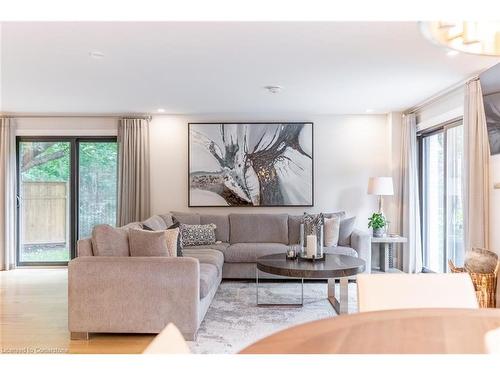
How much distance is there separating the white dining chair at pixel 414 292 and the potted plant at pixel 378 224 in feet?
13.1

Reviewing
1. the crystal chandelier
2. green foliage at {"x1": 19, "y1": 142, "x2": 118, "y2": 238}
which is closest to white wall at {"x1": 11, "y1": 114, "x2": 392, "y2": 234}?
green foliage at {"x1": 19, "y1": 142, "x2": 118, "y2": 238}

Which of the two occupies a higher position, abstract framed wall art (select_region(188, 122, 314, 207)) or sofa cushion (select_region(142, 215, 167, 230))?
abstract framed wall art (select_region(188, 122, 314, 207))

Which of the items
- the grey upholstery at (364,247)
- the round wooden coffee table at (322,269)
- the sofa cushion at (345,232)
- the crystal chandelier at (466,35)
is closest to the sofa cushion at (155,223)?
the round wooden coffee table at (322,269)

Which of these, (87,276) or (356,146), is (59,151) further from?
(356,146)

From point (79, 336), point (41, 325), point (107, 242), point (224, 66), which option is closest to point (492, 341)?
point (107, 242)

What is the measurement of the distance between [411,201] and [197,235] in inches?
117

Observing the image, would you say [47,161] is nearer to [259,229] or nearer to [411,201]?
[259,229]

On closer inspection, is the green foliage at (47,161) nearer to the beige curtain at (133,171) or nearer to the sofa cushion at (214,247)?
the beige curtain at (133,171)

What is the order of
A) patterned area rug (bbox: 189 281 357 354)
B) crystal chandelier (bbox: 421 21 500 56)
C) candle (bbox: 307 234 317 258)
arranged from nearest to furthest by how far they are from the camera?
crystal chandelier (bbox: 421 21 500 56) < patterned area rug (bbox: 189 281 357 354) < candle (bbox: 307 234 317 258)

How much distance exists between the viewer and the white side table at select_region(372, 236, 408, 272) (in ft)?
17.4

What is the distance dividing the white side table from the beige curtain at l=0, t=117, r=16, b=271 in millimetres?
5395

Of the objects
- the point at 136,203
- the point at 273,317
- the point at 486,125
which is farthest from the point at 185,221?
the point at 486,125

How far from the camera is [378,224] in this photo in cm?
547

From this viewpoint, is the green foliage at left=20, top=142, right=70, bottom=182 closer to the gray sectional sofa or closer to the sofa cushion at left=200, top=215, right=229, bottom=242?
the sofa cushion at left=200, top=215, right=229, bottom=242
